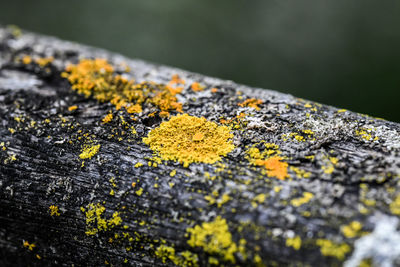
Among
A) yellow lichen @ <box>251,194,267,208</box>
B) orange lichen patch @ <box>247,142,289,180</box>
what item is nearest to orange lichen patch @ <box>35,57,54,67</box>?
orange lichen patch @ <box>247,142,289,180</box>

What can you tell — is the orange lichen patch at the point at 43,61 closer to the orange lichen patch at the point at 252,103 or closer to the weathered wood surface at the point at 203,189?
the weathered wood surface at the point at 203,189

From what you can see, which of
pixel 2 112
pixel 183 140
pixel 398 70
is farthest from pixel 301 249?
pixel 398 70

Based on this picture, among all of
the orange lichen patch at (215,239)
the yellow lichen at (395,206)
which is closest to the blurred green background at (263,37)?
the yellow lichen at (395,206)

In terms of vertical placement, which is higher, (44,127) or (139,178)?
(44,127)

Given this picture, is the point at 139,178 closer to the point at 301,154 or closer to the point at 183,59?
the point at 301,154

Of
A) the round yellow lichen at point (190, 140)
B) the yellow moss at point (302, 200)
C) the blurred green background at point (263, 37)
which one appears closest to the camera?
the yellow moss at point (302, 200)

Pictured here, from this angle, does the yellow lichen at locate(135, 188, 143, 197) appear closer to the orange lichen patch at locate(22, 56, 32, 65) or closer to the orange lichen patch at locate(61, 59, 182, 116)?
the orange lichen patch at locate(61, 59, 182, 116)

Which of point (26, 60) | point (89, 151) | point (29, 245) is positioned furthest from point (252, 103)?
point (26, 60)
